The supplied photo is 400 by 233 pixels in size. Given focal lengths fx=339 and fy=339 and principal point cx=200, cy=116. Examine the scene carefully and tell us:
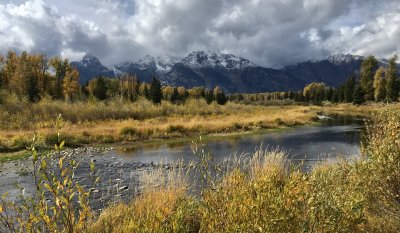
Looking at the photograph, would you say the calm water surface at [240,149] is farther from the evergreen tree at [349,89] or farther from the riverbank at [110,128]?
the evergreen tree at [349,89]

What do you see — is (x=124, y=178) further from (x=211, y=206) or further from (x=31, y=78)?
(x=31, y=78)

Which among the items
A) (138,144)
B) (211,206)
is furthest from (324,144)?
(211,206)

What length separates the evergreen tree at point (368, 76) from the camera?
91.3 metres

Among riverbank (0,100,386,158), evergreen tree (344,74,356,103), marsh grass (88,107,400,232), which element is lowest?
riverbank (0,100,386,158)

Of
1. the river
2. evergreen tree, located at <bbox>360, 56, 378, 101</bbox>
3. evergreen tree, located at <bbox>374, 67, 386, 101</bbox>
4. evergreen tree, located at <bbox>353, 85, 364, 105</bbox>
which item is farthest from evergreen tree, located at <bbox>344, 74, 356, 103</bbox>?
the river

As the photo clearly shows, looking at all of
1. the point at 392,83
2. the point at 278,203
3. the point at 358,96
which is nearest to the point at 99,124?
the point at 278,203

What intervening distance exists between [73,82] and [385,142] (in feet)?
259

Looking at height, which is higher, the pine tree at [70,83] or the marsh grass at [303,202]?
the pine tree at [70,83]

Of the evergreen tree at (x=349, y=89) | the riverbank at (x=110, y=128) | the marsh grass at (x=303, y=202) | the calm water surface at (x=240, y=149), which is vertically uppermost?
the evergreen tree at (x=349, y=89)

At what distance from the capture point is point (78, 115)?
38.5 meters

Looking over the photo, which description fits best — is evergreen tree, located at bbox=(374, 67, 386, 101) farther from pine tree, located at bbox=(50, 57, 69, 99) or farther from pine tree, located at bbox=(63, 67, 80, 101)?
pine tree, located at bbox=(50, 57, 69, 99)

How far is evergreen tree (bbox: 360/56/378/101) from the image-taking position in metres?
91.3

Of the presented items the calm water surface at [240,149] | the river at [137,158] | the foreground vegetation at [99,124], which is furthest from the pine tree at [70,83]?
the river at [137,158]

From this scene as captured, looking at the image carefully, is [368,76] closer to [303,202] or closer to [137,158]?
[137,158]
